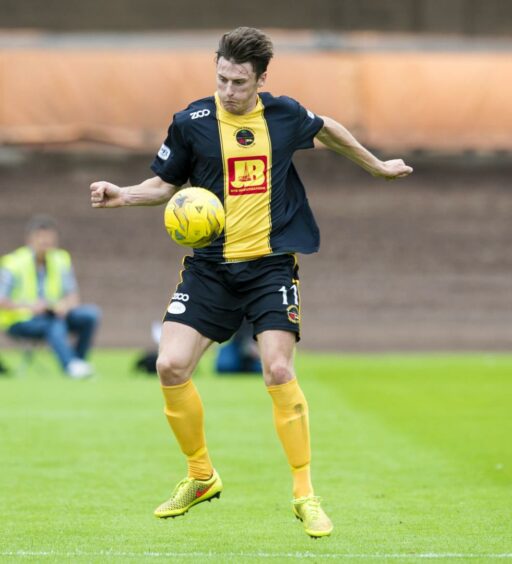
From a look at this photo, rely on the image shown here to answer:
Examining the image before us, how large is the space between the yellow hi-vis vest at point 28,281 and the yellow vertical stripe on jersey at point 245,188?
9582 millimetres

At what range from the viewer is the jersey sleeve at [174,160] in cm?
686

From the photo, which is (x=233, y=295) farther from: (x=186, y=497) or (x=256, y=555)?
(x=256, y=555)

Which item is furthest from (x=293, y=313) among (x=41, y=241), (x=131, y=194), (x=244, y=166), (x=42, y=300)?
(x=42, y=300)

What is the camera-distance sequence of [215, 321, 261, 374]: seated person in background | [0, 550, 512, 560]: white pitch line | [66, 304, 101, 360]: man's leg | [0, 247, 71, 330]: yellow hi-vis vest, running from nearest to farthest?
[0, 550, 512, 560]: white pitch line → [215, 321, 261, 374]: seated person in background → [0, 247, 71, 330]: yellow hi-vis vest → [66, 304, 101, 360]: man's leg

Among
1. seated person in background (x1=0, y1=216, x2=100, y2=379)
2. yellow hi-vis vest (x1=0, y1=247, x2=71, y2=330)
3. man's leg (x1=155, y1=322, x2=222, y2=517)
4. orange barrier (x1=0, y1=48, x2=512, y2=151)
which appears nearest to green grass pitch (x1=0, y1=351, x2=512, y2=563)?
man's leg (x1=155, y1=322, x2=222, y2=517)

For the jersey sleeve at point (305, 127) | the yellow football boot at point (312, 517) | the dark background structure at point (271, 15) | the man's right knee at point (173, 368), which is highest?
the jersey sleeve at point (305, 127)

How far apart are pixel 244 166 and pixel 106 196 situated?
0.72 metres

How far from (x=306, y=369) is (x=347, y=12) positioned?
910 centimetres

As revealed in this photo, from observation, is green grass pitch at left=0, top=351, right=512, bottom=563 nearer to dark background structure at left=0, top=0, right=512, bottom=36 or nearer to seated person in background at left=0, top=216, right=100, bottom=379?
seated person in background at left=0, top=216, right=100, bottom=379

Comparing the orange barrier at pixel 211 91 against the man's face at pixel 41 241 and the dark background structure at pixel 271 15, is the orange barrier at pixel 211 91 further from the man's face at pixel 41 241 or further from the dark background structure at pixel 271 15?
the man's face at pixel 41 241

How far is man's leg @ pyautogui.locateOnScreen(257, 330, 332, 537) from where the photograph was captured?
259 inches

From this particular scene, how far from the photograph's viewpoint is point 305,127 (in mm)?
6945

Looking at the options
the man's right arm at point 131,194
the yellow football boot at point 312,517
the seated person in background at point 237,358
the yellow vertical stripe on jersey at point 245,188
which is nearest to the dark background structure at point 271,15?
the seated person in background at point 237,358

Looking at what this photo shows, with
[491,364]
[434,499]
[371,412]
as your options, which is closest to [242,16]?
[491,364]
